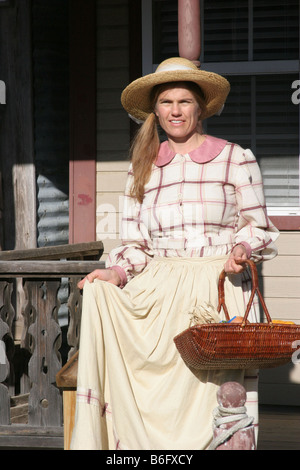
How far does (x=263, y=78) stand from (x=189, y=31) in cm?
161

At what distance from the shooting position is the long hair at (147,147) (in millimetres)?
3795

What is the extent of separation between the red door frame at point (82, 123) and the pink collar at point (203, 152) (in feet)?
7.90

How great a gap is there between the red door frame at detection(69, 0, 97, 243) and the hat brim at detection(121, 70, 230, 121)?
2.11m

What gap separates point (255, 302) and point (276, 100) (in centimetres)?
265

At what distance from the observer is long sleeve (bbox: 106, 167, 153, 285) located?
149 inches

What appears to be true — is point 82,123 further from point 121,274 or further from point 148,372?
point 148,372

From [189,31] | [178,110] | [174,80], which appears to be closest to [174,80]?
[174,80]

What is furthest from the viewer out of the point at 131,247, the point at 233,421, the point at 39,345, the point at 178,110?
the point at 39,345

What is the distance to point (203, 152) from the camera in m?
3.73

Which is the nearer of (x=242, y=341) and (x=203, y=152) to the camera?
(x=242, y=341)

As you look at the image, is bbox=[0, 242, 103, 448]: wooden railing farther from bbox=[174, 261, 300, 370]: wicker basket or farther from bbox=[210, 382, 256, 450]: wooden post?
bbox=[210, 382, 256, 450]: wooden post

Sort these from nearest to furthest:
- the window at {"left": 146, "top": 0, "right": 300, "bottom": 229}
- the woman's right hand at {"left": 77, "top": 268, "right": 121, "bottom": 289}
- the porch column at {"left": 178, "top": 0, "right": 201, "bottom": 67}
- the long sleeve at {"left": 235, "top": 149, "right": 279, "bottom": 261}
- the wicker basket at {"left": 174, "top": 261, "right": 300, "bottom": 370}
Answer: the wicker basket at {"left": 174, "top": 261, "right": 300, "bottom": 370} < the long sleeve at {"left": 235, "top": 149, "right": 279, "bottom": 261} < the woman's right hand at {"left": 77, "top": 268, "right": 121, "bottom": 289} < the porch column at {"left": 178, "top": 0, "right": 201, "bottom": 67} < the window at {"left": 146, "top": 0, "right": 300, "bottom": 229}

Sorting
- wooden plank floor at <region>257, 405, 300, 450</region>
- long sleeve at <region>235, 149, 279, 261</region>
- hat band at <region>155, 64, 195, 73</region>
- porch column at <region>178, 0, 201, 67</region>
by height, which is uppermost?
porch column at <region>178, 0, 201, 67</region>

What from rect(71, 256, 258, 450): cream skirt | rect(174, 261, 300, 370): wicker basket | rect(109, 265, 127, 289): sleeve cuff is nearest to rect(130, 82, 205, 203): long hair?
rect(109, 265, 127, 289): sleeve cuff
